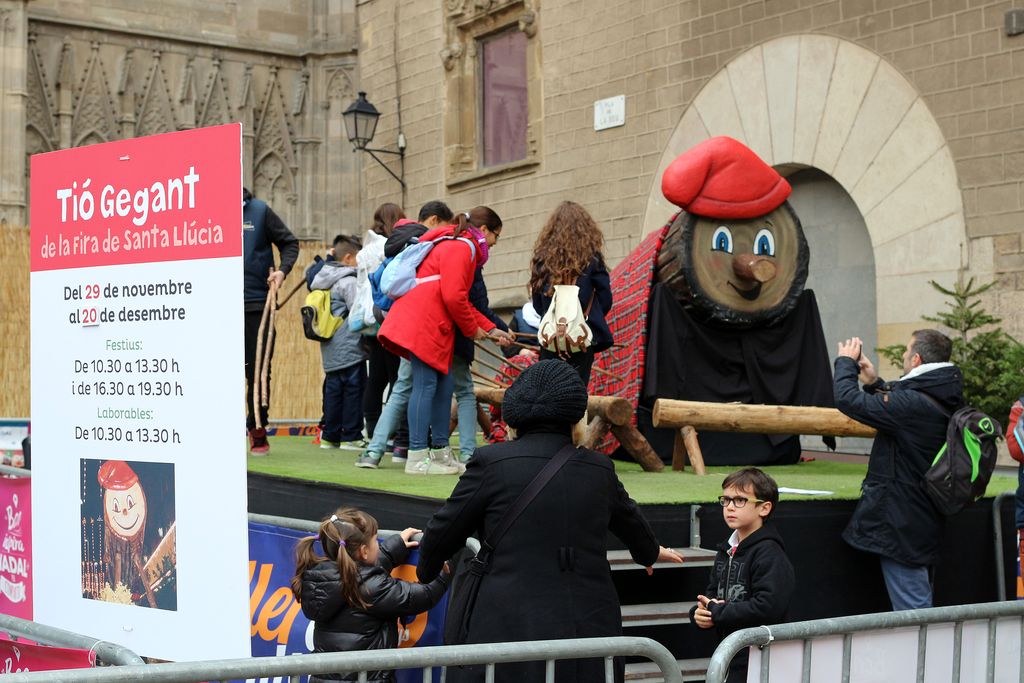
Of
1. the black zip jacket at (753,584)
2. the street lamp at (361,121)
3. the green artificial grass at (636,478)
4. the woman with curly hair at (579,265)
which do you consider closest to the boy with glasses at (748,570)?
the black zip jacket at (753,584)

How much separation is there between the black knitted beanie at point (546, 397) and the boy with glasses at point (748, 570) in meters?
1.17

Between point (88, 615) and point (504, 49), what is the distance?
600 inches

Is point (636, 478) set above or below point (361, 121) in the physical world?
below

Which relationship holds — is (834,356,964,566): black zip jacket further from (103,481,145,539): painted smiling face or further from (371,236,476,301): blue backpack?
(103,481,145,539): painted smiling face

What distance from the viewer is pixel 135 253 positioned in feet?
12.4

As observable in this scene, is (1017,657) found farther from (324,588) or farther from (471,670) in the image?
(324,588)

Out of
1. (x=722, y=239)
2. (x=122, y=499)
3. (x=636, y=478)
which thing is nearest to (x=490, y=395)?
(x=636, y=478)

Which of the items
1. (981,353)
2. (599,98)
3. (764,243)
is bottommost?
(981,353)

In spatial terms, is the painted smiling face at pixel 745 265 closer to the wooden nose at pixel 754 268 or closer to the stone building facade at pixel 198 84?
the wooden nose at pixel 754 268

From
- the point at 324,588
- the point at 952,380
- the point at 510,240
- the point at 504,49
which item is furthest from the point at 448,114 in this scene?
the point at 324,588

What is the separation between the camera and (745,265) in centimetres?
879

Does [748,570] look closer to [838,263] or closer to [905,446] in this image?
[905,446]

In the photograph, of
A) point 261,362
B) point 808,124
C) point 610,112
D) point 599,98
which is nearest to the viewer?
point 261,362

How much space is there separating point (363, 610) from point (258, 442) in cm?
450
